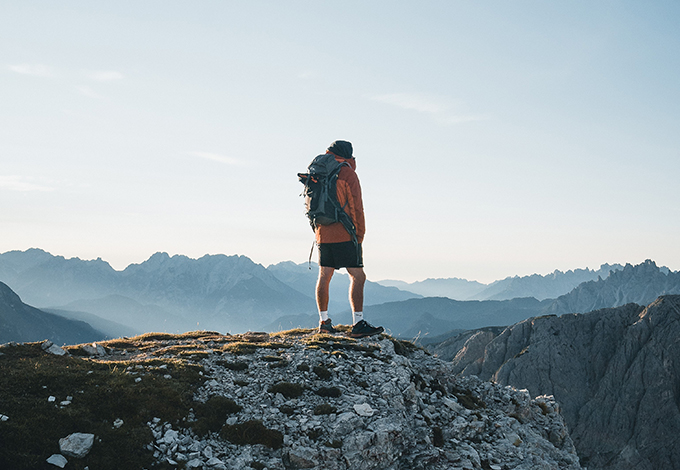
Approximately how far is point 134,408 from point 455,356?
200 metres

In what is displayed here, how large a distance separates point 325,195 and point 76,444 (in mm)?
9565

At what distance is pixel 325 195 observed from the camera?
47.8 ft

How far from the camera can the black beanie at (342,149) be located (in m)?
15.5

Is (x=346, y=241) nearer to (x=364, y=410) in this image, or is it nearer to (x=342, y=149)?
(x=342, y=149)

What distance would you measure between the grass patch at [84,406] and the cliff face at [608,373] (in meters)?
129

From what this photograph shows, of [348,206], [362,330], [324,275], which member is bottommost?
[362,330]

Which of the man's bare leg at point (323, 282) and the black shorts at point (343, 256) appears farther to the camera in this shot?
the man's bare leg at point (323, 282)

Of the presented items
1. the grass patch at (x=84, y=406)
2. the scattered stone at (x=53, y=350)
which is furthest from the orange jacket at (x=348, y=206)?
the scattered stone at (x=53, y=350)

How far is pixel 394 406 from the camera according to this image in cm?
1120

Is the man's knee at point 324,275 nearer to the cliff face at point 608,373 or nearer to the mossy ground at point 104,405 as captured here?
the mossy ground at point 104,405

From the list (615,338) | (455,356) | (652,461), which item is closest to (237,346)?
(652,461)

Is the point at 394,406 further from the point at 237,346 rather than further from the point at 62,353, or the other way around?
the point at 62,353

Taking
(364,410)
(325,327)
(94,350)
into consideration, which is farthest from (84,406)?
(325,327)

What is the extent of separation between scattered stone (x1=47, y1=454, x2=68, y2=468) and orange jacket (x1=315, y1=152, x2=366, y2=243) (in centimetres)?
954
